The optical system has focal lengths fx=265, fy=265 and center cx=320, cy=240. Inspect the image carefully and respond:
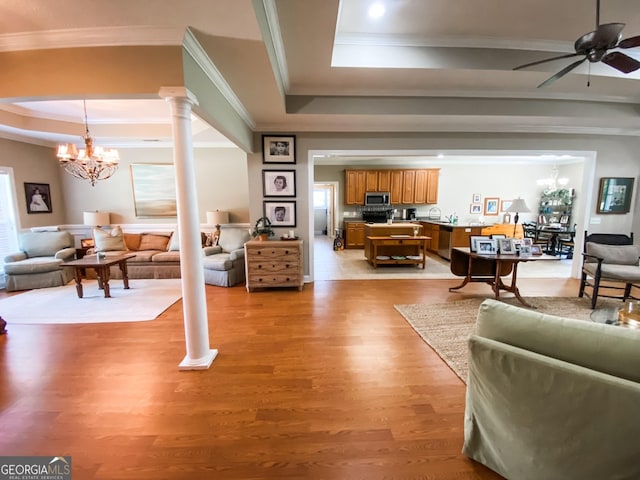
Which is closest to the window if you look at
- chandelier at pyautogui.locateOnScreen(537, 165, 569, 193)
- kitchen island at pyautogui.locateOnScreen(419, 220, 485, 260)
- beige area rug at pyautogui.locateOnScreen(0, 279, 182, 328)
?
beige area rug at pyautogui.locateOnScreen(0, 279, 182, 328)

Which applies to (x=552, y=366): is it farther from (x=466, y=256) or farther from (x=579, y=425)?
(x=466, y=256)

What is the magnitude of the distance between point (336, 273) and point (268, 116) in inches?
123

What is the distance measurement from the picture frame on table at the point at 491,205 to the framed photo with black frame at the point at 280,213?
6946mm

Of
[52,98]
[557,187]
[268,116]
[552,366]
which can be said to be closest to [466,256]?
[552,366]

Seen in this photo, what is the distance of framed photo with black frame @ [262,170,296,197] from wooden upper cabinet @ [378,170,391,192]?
14.6 feet

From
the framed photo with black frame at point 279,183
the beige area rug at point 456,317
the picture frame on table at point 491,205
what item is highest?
the framed photo with black frame at point 279,183

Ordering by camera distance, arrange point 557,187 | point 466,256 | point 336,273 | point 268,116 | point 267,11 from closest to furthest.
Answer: point 267,11, point 268,116, point 466,256, point 336,273, point 557,187

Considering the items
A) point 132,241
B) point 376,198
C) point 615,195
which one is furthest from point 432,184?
point 132,241

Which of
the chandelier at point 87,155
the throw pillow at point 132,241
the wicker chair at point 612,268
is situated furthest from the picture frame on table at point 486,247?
the throw pillow at point 132,241

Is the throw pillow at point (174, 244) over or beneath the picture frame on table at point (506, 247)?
beneath

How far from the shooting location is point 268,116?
383cm

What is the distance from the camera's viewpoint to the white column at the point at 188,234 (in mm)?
2035

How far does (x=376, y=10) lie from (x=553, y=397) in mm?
3025

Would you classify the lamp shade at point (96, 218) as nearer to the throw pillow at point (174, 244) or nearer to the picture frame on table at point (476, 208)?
the throw pillow at point (174, 244)
